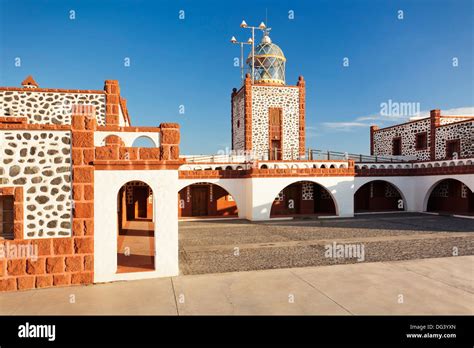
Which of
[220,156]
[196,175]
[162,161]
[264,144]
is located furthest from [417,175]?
[162,161]

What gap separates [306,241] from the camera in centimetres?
1089

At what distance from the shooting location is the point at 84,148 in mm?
6434

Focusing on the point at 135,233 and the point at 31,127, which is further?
the point at 135,233

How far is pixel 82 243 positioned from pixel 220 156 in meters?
12.8

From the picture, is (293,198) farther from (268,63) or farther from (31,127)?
(31,127)

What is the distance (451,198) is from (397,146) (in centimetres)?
572

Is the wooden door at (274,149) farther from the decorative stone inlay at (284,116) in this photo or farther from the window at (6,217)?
the window at (6,217)

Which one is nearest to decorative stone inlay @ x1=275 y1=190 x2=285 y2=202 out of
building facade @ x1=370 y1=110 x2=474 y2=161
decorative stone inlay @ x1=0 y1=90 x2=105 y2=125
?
building facade @ x1=370 y1=110 x2=474 y2=161

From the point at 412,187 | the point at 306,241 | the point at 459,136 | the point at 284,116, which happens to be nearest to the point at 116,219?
the point at 306,241

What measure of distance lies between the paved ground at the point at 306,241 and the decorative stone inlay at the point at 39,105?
18.9 feet

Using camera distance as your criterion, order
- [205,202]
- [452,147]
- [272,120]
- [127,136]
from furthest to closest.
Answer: [272,120], [452,147], [205,202], [127,136]

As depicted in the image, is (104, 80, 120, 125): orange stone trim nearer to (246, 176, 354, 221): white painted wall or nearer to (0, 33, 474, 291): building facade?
(0, 33, 474, 291): building facade

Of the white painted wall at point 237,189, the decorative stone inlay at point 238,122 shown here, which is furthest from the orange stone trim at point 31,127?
the decorative stone inlay at point 238,122
